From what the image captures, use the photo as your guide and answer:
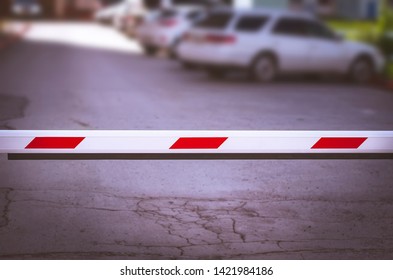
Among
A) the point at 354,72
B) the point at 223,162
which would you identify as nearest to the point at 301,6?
the point at 354,72

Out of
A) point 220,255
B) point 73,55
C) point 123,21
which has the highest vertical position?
point 123,21

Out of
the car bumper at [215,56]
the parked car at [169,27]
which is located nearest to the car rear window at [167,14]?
the parked car at [169,27]

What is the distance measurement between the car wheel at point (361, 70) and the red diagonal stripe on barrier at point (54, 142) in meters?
14.6

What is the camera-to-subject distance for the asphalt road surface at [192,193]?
19.1 feet

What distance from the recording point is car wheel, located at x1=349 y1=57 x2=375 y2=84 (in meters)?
19.5

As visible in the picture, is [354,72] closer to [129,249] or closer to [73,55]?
[73,55]

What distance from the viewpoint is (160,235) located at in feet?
19.8

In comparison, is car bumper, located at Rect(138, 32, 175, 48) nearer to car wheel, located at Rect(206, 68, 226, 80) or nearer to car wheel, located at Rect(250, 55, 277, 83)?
car wheel, located at Rect(206, 68, 226, 80)

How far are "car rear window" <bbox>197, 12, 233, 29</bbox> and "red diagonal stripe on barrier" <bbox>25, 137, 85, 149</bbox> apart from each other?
12670 millimetres

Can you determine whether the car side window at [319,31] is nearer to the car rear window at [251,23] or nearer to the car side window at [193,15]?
the car rear window at [251,23]

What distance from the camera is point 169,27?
24.3 metres

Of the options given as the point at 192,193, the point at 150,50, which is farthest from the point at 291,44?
the point at 192,193

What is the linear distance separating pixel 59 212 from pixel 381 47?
18.6 metres

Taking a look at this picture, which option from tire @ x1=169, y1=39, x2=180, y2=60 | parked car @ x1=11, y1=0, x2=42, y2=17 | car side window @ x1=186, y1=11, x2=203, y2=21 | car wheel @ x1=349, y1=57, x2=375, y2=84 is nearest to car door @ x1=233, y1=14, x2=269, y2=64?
car wheel @ x1=349, y1=57, x2=375, y2=84
